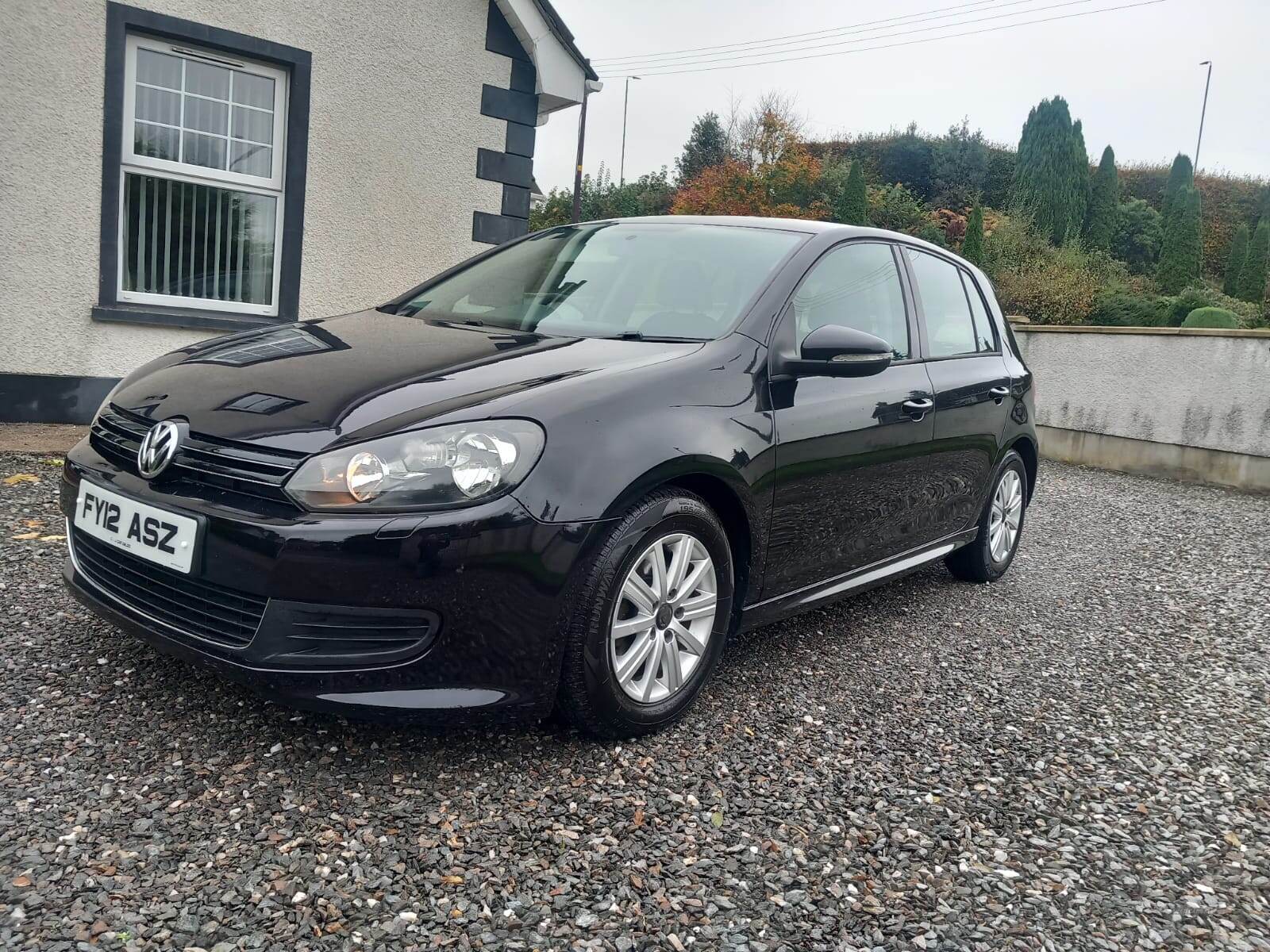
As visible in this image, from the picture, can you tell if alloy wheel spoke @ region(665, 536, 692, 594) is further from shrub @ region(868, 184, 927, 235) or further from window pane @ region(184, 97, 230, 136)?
shrub @ region(868, 184, 927, 235)

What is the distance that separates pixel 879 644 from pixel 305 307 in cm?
508

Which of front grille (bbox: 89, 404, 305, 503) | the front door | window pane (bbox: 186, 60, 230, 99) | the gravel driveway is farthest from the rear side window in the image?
window pane (bbox: 186, 60, 230, 99)

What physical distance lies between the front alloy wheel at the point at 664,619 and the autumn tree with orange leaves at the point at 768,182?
103ft

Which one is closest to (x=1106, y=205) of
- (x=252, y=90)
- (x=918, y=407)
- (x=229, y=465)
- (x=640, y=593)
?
(x=252, y=90)

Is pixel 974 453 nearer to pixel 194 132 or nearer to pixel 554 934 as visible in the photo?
pixel 554 934

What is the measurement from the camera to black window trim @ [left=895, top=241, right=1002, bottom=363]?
427 cm

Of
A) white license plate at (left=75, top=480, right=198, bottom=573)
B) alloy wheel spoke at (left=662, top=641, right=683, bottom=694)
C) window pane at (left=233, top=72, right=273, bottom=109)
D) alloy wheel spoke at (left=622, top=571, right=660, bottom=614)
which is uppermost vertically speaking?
window pane at (left=233, top=72, right=273, bottom=109)

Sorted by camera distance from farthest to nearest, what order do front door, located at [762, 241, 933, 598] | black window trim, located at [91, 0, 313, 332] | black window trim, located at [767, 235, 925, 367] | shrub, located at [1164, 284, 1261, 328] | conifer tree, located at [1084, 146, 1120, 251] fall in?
conifer tree, located at [1084, 146, 1120, 251] < shrub, located at [1164, 284, 1261, 328] < black window trim, located at [91, 0, 313, 332] < black window trim, located at [767, 235, 925, 367] < front door, located at [762, 241, 933, 598]

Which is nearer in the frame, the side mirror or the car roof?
the side mirror

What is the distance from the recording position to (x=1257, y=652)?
4.46 metres

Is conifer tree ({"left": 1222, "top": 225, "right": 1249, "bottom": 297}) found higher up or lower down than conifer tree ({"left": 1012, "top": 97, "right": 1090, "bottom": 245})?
lower down

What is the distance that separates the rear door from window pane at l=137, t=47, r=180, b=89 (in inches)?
198

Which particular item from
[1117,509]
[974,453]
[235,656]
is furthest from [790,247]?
[1117,509]

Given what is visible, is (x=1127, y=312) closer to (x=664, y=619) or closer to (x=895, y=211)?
(x=895, y=211)
